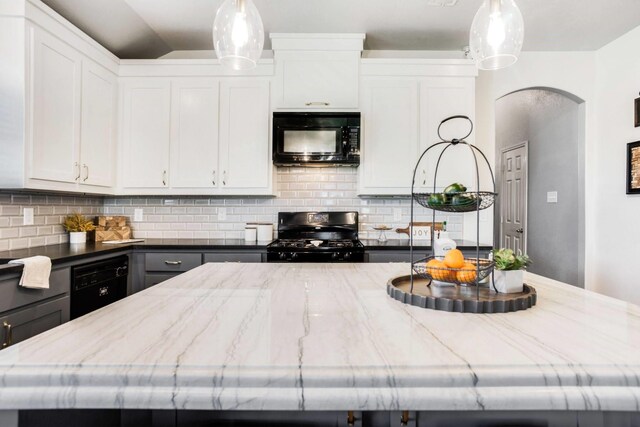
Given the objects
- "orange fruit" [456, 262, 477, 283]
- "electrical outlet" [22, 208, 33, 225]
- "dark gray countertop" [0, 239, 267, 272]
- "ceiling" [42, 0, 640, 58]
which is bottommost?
"dark gray countertop" [0, 239, 267, 272]

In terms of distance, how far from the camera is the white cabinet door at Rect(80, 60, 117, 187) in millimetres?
2815

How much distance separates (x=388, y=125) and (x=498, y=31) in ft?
6.02

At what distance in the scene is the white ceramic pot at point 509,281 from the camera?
1142 mm


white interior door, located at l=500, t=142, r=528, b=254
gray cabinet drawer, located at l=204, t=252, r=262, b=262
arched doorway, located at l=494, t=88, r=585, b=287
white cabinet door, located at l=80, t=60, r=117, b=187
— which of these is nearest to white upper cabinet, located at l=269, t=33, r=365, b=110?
gray cabinet drawer, located at l=204, t=252, r=262, b=262

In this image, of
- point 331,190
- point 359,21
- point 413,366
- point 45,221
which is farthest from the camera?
point 331,190

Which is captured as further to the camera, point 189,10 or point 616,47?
point 616,47

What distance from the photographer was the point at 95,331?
0.85 meters

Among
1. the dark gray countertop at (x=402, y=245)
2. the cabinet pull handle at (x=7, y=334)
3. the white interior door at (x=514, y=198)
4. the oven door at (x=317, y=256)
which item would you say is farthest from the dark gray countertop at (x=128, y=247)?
the white interior door at (x=514, y=198)

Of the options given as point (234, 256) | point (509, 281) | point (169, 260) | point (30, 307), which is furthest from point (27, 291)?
point (509, 281)

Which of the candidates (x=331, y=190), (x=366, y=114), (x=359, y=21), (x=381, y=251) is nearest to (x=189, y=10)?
(x=359, y=21)

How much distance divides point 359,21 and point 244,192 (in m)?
1.69

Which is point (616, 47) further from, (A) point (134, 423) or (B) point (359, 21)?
(A) point (134, 423)

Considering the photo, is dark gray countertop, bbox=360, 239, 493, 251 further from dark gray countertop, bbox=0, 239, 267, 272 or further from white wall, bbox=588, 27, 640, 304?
white wall, bbox=588, 27, 640, 304

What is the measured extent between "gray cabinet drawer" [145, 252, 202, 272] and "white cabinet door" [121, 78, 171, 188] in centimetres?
65
